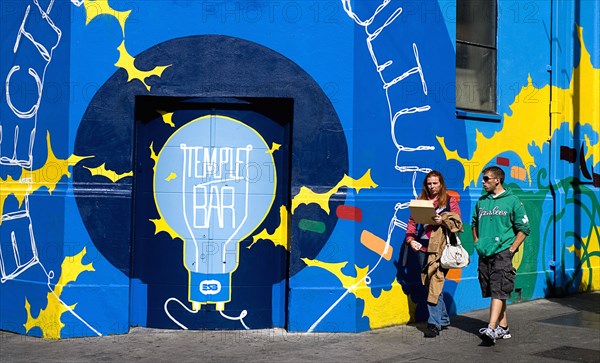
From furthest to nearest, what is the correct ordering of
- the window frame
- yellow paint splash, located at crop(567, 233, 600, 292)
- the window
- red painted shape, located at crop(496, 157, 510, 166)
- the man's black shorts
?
yellow paint splash, located at crop(567, 233, 600, 292) → red painted shape, located at crop(496, 157, 510, 166) → the window → the window frame → the man's black shorts

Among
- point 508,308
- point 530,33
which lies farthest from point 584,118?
point 508,308

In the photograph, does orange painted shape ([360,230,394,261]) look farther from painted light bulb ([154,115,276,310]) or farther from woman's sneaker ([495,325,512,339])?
woman's sneaker ([495,325,512,339])

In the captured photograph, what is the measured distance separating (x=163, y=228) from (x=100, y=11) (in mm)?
2496

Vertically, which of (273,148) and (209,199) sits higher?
(273,148)

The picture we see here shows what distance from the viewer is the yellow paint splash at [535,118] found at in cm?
1035

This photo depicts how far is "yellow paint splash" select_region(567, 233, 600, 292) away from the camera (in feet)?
39.1

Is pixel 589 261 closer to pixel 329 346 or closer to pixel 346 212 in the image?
pixel 346 212

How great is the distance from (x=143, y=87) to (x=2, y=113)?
1.85 meters

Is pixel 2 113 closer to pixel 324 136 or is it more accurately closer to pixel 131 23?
pixel 131 23

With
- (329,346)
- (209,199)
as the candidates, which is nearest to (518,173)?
(329,346)

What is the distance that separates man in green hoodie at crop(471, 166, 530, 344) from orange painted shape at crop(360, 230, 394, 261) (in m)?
1.14

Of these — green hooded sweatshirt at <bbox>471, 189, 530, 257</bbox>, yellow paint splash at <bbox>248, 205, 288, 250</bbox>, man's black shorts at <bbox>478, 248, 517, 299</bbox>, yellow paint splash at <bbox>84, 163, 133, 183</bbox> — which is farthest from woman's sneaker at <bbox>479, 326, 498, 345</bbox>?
yellow paint splash at <bbox>84, 163, 133, 183</bbox>

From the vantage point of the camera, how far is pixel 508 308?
10.5m

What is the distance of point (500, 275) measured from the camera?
839 centimetres
